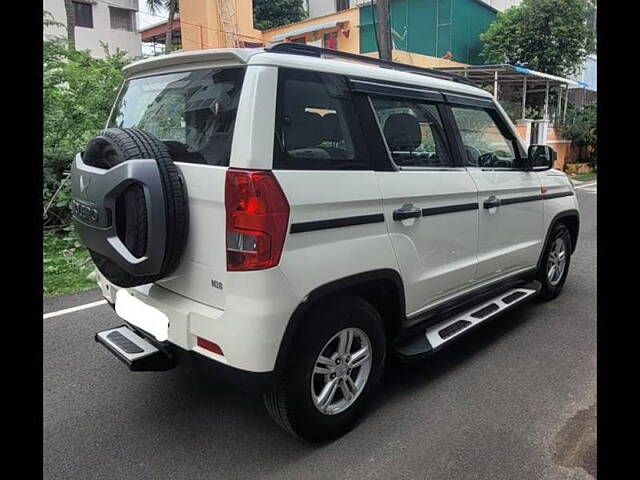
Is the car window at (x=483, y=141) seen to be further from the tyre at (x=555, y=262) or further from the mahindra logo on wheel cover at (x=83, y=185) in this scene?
the mahindra logo on wheel cover at (x=83, y=185)

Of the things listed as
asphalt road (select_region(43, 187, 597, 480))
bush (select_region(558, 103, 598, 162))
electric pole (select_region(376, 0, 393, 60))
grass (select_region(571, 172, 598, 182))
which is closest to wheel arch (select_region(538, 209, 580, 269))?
asphalt road (select_region(43, 187, 597, 480))

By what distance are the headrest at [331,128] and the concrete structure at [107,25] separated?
90.9ft

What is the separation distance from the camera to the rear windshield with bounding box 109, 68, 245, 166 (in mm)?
2391

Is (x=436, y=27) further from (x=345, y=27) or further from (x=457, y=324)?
(x=457, y=324)

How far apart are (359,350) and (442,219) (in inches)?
39.5

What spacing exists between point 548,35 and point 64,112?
54.2 ft

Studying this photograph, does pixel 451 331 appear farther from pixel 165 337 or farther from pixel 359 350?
pixel 165 337

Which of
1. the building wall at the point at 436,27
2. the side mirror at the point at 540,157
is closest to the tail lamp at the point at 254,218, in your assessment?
the side mirror at the point at 540,157

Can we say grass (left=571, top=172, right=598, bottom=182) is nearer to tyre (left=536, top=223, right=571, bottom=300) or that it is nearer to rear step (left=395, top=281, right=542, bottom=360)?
tyre (left=536, top=223, right=571, bottom=300)

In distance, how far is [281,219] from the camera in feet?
7.50

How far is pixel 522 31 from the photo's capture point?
1808 cm
